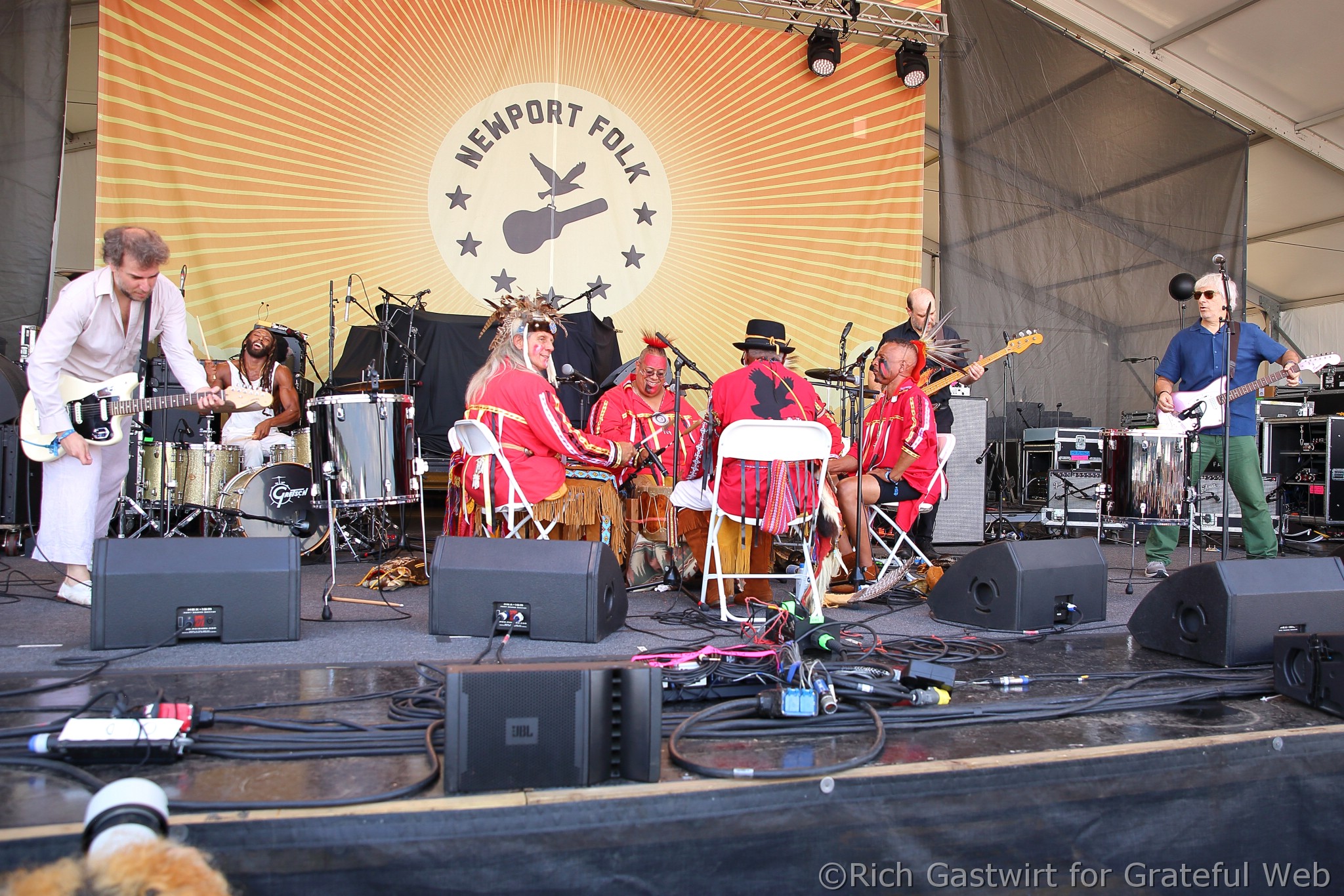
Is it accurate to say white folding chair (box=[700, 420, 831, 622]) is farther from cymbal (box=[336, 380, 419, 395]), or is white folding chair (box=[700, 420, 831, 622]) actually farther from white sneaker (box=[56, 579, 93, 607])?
white sneaker (box=[56, 579, 93, 607])

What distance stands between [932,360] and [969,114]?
3289 millimetres

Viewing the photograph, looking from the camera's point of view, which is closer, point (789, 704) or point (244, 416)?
point (789, 704)

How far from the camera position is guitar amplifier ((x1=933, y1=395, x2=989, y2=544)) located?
7086 millimetres

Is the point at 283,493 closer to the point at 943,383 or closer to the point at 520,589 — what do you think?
the point at 520,589

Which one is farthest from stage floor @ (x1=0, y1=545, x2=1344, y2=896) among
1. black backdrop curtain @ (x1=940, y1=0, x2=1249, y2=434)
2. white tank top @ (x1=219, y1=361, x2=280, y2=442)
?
black backdrop curtain @ (x1=940, y1=0, x2=1249, y2=434)

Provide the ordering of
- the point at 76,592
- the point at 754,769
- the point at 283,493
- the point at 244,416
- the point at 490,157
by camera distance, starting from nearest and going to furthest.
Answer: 1. the point at 754,769
2. the point at 76,592
3. the point at 283,493
4. the point at 244,416
5. the point at 490,157

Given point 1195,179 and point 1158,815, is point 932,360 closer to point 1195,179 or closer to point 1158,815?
point 1158,815

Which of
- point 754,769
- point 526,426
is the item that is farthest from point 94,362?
point 754,769

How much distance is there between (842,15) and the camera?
25.3ft

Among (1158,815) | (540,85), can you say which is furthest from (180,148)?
(1158,815)

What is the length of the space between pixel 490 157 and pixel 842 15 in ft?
10.9

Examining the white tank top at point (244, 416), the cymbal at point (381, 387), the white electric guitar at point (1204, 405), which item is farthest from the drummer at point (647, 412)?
the white electric guitar at point (1204, 405)

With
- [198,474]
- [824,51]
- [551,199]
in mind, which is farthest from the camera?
[824,51]

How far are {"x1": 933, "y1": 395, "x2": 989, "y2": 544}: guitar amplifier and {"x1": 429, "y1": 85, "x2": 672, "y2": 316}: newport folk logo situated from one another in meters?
2.94
